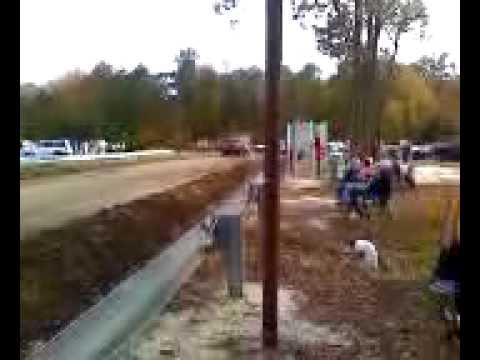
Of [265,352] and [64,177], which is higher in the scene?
[64,177]

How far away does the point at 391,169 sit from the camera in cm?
1142

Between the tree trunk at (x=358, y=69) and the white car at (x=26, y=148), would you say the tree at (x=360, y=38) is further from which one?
the white car at (x=26, y=148)

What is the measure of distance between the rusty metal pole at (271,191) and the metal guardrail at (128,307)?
0.80 meters

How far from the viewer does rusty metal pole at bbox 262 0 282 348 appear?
4.35m

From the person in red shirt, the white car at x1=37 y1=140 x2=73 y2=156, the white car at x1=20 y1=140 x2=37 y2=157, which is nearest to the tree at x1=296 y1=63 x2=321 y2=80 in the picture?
the white car at x1=37 y1=140 x2=73 y2=156

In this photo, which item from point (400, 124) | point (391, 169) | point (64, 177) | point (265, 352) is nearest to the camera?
point (265, 352)

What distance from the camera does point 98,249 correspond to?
272 inches

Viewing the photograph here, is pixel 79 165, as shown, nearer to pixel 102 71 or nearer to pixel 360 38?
pixel 102 71

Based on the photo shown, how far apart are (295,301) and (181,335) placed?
1111mm

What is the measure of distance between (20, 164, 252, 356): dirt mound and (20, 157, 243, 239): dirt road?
11cm
